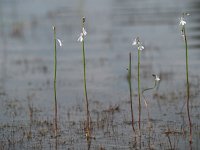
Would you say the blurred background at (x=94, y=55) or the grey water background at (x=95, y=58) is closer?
the grey water background at (x=95, y=58)

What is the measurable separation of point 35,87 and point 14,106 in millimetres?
2407

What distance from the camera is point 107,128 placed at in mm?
10297

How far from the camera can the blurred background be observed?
14.3m

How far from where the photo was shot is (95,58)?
19062mm

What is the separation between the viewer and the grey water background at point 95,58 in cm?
1351

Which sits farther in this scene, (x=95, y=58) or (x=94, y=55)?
(x=94, y=55)

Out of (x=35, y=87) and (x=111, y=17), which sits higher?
(x=111, y=17)

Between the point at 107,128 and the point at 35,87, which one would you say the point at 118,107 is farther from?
the point at 35,87

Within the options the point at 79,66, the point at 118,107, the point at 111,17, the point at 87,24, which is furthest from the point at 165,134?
the point at 111,17

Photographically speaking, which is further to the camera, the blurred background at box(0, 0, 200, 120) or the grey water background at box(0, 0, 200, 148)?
the blurred background at box(0, 0, 200, 120)

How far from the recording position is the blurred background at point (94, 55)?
46.9 feet

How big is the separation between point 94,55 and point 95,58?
75 cm

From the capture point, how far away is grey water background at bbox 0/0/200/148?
13.5 meters

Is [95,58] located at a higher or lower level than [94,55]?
lower
